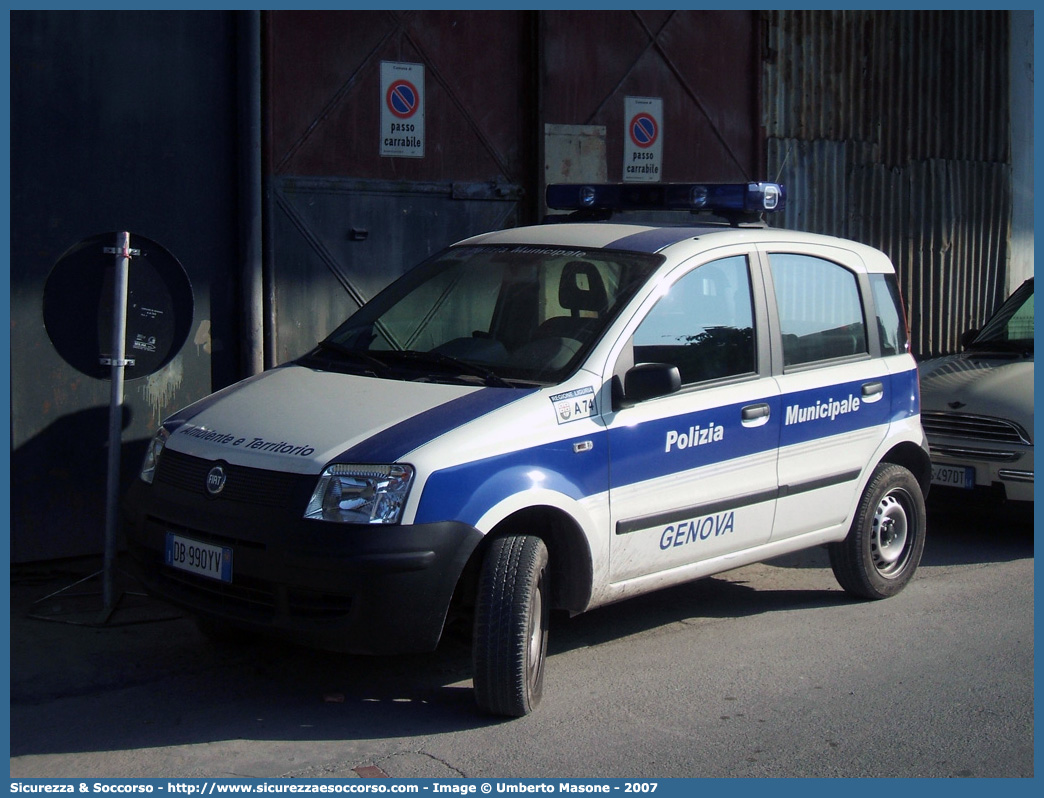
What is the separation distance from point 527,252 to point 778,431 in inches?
57.0

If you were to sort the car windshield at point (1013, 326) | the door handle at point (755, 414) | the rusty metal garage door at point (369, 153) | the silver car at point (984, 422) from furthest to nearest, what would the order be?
the car windshield at point (1013, 326)
the rusty metal garage door at point (369, 153)
the silver car at point (984, 422)
the door handle at point (755, 414)

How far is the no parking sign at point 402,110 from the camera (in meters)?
8.30

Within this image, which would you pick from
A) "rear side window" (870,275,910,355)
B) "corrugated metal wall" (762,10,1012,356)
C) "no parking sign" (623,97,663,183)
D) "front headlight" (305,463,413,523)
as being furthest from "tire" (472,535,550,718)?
"corrugated metal wall" (762,10,1012,356)

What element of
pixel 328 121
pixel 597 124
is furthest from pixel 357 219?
pixel 597 124

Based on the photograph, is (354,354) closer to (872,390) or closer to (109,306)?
(109,306)

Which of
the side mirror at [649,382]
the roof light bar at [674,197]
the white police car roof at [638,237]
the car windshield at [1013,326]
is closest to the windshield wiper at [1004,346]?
the car windshield at [1013,326]

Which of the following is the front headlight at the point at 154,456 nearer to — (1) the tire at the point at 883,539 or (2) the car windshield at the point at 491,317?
(2) the car windshield at the point at 491,317

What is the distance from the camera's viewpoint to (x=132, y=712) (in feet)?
15.6

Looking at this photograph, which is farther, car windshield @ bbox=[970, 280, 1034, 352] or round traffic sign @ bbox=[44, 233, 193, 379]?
car windshield @ bbox=[970, 280, 1034, 352]

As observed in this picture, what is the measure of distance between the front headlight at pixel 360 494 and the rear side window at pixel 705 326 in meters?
1.33

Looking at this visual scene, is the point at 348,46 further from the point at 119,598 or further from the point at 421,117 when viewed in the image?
the point at 119,598

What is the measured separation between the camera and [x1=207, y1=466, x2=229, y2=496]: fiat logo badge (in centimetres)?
460

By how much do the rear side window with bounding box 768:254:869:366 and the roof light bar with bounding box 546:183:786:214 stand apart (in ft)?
1.02

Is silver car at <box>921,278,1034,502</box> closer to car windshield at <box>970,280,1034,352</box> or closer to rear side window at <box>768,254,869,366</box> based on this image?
car windshield at <box>970,280,1034,352</box>
